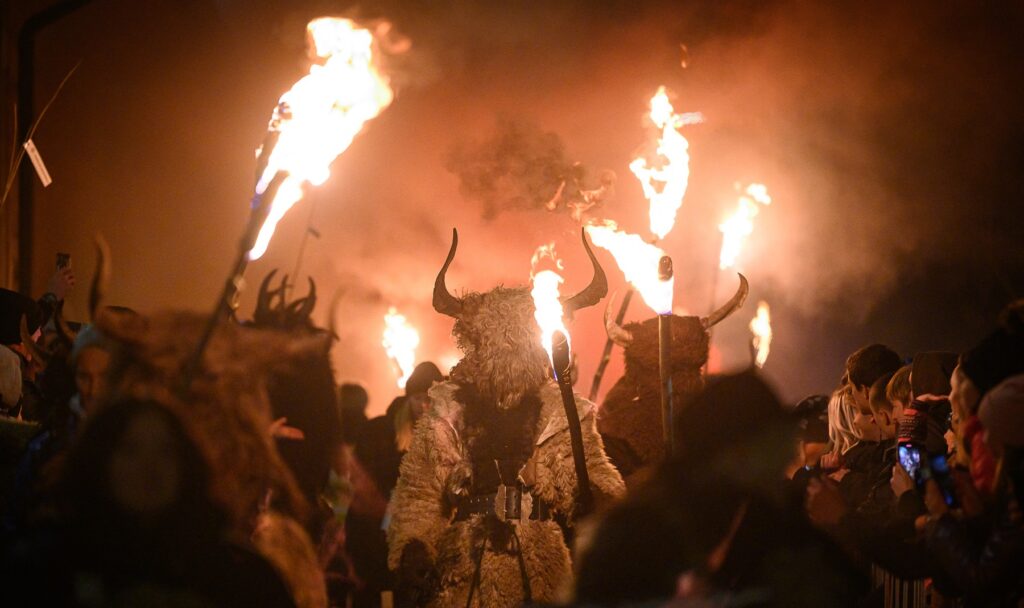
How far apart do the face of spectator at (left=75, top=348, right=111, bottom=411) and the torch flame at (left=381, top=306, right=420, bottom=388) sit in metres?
11.4

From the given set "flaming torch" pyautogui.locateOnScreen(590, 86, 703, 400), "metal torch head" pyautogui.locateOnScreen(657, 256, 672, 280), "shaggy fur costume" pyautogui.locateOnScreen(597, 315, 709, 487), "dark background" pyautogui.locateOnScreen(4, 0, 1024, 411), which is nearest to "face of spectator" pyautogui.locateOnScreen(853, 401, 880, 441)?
"shaggy fur costume" pyautogui.locateOnScreen(597, 315, 709, 487)

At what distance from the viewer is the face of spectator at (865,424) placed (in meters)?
5.71

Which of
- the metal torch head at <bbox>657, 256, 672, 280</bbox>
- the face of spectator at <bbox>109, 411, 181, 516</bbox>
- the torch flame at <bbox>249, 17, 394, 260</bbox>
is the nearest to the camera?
the face of spectator at <bbox>109, 411, 181, 516</bbox>

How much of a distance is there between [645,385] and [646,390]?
2.3 inches

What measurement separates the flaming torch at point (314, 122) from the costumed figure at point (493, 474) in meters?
1.40

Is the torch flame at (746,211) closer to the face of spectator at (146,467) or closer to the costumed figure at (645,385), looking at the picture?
the costumed figure at (645,385)

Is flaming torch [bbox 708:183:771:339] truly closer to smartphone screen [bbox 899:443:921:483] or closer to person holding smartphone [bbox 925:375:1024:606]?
smartphone screen [bbox 899:443:921:483]

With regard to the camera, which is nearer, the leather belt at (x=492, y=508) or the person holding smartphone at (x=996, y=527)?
the person holding smartphone at (x=996, y=527)

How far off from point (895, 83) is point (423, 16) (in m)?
6.68

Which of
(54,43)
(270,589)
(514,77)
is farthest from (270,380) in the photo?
(514,77)

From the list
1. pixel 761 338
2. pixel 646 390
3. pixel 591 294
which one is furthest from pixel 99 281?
pixel 761 338

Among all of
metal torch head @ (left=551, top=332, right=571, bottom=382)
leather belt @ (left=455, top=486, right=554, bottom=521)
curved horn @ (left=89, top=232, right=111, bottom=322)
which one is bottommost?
leather belt @ (left=455, top=486, right=554, bottom=521)

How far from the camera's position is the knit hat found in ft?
10.0

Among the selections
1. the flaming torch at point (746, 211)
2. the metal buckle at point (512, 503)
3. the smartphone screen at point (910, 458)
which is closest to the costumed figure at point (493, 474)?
the metal buckle at point (512, 503)
